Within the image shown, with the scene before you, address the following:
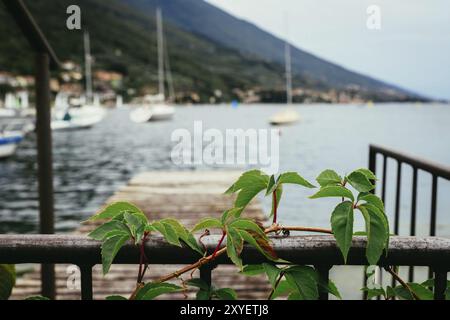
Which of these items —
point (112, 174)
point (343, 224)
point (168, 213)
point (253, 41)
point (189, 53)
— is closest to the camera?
point (343, 224)

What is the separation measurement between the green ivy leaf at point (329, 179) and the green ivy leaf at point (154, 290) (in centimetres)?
21

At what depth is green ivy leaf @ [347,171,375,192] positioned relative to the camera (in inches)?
25.7

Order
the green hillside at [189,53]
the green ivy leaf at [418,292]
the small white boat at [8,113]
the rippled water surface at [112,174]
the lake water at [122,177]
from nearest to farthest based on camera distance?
the green ivy leaf at [418,292] < the lake water at [122,177] < the rippled water surface at [112,174] < the small white boat at [8,113] < the green hillside at [189,53]

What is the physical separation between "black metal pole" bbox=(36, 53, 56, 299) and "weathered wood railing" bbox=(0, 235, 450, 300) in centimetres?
167

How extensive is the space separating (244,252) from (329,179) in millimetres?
133

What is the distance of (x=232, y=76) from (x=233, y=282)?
7605 centimetres

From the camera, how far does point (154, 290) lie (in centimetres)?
67

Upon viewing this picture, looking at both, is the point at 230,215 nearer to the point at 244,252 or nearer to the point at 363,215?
the point at 244,252

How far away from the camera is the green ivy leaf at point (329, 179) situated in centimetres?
67

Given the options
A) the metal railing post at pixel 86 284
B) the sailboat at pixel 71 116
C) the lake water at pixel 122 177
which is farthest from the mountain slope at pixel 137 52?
the metal railing post at pixel 86 284

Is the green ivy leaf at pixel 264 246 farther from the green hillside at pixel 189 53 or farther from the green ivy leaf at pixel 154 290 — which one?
the green hillside at pixel 189 53

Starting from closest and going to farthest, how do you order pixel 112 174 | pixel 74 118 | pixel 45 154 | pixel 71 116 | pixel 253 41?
pixel 45 154, pixel 112 174, pixel 71 116, pixel 74 118, pixel 253 41

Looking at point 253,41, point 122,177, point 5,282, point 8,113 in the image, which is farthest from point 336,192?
point 253,41

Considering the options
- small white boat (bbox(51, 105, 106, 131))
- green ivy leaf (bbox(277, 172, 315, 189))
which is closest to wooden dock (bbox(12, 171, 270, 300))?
green ivy leaf (bbox(277, 172, 315, 189))
